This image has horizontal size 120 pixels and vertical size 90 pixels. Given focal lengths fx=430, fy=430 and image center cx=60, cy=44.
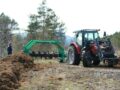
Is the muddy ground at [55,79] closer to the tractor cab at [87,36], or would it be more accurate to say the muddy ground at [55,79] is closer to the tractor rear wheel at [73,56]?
the tractor cab at [87,36]

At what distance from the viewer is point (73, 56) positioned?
24.0 m

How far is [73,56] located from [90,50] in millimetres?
1593

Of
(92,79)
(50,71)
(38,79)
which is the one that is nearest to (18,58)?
(50,71)

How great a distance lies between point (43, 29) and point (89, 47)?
151ft

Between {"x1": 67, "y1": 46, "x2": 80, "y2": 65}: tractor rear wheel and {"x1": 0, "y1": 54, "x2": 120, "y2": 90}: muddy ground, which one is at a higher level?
{"x1": 67, "y1": 46, "x2": 80, "y2": 65}: tractor rear wheel

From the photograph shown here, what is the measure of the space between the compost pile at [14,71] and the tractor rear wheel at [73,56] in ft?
13.1

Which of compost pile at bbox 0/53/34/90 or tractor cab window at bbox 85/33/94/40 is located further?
tractor cab window at bbox 85/33/94/40

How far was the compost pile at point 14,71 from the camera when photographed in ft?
47.5

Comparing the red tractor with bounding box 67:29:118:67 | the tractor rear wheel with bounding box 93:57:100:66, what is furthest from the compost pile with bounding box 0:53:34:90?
the tractor rear wheel with bounding box 93:57:100:66

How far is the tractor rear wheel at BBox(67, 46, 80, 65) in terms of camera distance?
2367 cm

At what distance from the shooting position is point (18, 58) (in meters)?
20.2

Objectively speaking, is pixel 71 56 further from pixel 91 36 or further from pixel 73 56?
pixel 91 36

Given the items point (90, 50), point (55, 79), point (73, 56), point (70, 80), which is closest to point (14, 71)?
point (55, 79)

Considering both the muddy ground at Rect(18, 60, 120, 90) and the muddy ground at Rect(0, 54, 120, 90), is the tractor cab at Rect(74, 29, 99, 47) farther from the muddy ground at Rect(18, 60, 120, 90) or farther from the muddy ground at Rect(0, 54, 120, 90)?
the muddy ground at Rect(18, 60, 120, 90)
